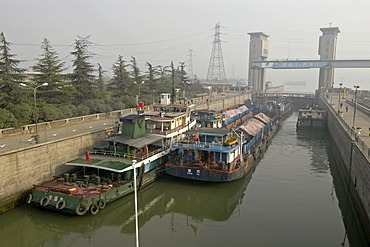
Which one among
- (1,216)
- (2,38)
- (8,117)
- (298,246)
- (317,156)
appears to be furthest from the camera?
(317,156)

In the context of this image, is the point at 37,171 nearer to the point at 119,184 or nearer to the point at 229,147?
the point at 119,184

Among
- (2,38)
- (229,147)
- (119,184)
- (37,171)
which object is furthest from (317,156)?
(2,38)

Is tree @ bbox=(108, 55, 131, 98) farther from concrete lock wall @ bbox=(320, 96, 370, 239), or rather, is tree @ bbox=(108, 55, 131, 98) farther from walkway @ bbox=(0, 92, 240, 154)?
concrete lock wall @ bbox=(320, 96, 370, 239)

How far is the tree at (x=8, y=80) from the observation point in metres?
34.3

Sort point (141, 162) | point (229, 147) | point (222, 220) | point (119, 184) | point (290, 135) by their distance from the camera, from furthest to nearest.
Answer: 1. point (290, 135)
2. point (229, 147)
3. point (141, 162)
4. point (119, 184)
5. point (222, 220)

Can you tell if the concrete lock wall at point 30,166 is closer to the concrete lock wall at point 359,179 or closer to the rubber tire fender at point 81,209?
the rubber tire fender at point 81,209

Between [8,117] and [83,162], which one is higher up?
[8,117]

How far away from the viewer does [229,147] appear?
26750 millimetres

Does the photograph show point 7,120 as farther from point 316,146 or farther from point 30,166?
point 316,146

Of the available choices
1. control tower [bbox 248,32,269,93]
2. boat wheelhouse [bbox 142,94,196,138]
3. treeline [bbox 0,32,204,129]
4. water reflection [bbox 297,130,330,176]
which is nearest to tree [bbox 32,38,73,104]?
treeline [bbox 0,32,204,129]

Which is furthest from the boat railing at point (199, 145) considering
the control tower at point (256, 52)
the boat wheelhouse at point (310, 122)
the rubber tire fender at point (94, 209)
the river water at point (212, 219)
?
the control tower at point (256, 52)

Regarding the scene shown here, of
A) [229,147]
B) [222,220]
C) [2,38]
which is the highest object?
[2,38]

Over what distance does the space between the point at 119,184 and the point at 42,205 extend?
507 cm

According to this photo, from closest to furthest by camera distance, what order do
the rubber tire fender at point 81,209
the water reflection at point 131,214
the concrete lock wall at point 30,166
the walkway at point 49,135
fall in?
A: the water reflection at point 131,214 < the rubber tire fender at point 81,209 < the concrete lock wall at point 30,166 < the walkway at point 49,135
